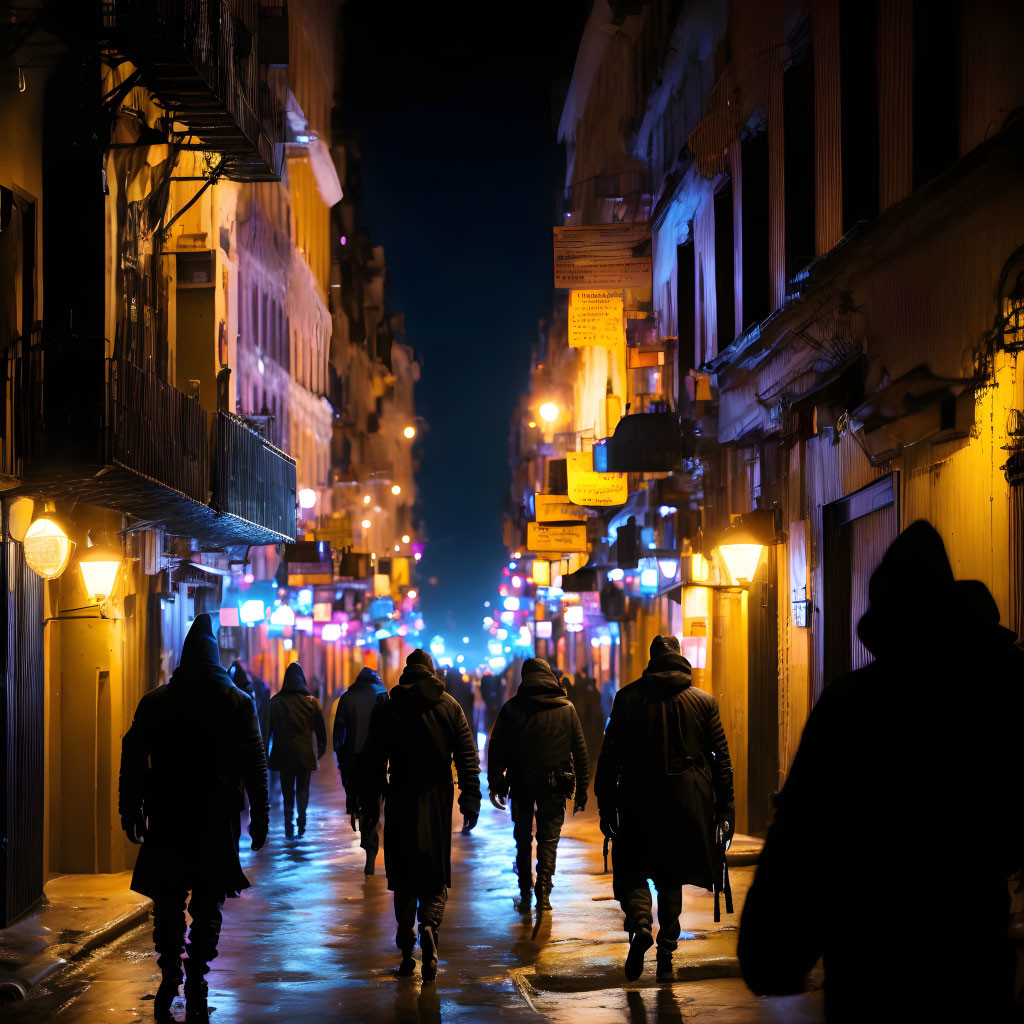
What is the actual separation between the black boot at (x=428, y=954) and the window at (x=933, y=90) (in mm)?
6453

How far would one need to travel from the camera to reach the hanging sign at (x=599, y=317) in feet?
89.9

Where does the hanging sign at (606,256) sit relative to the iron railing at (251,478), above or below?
above

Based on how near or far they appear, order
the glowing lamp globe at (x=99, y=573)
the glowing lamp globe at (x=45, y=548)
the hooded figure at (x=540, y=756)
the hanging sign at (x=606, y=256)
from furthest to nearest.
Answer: the hanging sign at (x=606, y=256) → the glowing lamp globe at (x=99, y=573) → the glowing lamp globe at (x=45, y=548) → the hooded figure at (x=540, y=756)

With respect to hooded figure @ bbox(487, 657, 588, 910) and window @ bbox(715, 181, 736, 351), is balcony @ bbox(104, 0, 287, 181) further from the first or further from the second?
hooded figure @ bbox(487, 657, 588, 910)

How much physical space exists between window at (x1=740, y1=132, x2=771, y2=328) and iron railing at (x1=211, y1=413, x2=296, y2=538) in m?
6.76

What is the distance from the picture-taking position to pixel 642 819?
388 inches

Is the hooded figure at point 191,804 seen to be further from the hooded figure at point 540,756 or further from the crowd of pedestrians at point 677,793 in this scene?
the hooded figure at point 540,756

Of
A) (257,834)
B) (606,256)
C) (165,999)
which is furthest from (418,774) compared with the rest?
(606,256)

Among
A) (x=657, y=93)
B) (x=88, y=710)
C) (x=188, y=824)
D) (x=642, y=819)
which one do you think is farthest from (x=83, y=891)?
(x=657, y=93)

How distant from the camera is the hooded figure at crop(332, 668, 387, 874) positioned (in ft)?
39.7

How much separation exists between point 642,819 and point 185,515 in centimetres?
952

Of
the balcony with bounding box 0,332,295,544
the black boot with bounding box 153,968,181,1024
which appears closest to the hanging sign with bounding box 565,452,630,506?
the balcony with bounding box 0,332,295,544

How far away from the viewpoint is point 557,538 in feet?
118

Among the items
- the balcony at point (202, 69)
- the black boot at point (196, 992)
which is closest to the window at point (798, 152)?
the balcony at point (202, 69)
